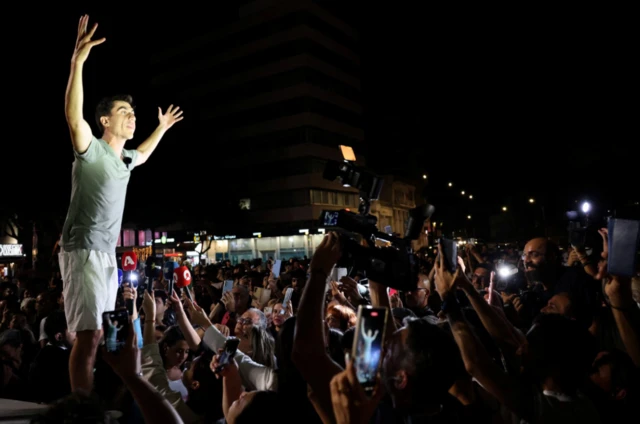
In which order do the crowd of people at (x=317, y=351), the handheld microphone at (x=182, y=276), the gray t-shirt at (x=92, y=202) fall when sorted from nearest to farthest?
the crowd of people at (x=317, y=351) < the gray t-shirt at (x=92, y=202) < the handheld microphone at (x=182, y=276)

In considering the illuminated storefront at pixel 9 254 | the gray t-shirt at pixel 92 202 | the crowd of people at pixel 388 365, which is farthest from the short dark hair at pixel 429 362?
the illuminated storefront at pixel 9 254

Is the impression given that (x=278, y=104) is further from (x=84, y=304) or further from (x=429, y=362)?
(x=429, y=362)

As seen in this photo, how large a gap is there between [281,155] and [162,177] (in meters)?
18.2

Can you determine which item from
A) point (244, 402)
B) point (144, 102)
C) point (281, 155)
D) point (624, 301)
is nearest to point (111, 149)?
point (244, 402)

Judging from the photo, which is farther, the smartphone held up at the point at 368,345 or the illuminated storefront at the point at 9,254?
the illuminated storefront at the point at 9,254

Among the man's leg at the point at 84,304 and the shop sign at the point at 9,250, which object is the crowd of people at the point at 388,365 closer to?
the man's leg at the point at 84,304

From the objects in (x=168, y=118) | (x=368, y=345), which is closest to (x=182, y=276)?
(x=168, y=118)

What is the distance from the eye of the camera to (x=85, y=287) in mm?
3580

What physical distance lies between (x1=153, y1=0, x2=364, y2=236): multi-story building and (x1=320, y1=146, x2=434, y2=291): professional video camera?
46745mm

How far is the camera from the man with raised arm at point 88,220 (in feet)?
11.4

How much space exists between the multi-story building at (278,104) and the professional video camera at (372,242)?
46.7 meters

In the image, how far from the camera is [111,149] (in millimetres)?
4016

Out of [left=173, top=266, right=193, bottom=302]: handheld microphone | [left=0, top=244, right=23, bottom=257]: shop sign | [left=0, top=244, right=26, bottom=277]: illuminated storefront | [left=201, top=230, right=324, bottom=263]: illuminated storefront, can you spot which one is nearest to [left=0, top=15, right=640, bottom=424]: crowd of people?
[left=173, top=266, right=193, bottom=302]: handheld microphone

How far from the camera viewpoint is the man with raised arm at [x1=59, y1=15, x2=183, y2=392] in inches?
137
